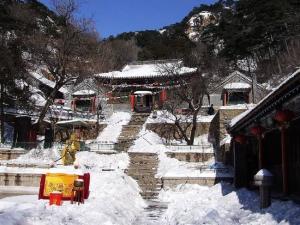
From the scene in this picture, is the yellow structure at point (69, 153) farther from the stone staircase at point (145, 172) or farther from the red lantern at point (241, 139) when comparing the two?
the red lantern at point (241, 139)

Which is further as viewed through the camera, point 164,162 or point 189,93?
point 189,93

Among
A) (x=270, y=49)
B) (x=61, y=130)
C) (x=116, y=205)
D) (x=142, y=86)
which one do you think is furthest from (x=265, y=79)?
(x=116, y=205)

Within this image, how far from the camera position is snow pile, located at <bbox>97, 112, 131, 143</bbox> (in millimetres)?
32938

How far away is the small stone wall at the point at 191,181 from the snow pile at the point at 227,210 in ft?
5.31

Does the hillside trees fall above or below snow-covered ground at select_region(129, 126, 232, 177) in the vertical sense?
above

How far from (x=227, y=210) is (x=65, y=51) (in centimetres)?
2037

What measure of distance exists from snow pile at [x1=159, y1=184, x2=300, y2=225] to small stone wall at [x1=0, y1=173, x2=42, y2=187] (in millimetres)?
7400

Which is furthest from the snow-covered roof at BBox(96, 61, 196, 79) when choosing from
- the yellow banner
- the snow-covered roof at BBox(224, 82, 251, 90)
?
the yellow banner

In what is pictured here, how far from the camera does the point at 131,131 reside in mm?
34062

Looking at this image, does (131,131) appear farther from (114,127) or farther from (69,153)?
(69,153)

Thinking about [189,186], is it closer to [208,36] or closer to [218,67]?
[218,67]

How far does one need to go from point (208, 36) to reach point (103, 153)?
36.3 metres

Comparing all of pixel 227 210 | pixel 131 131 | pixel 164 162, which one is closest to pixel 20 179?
pixel 164 162

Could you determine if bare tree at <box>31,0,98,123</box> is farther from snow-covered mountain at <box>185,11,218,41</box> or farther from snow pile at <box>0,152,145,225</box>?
snow-covered mountain at <box>185,11,218,41</box>
